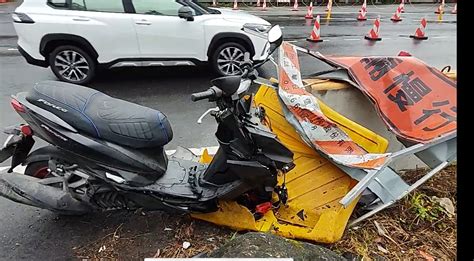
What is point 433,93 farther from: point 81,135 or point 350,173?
point 81,135

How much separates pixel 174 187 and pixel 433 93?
2.01 meters

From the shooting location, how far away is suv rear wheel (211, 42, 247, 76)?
286 inches

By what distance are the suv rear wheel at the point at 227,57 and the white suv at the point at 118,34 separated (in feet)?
0.09

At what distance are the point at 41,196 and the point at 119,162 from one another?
600mm

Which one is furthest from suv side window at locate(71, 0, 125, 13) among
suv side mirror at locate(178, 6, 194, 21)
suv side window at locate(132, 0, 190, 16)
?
suv side mirror at locate(178, 6, 194, 21)

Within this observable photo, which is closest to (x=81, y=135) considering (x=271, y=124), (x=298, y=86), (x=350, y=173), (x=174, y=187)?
(x=174, y=187)

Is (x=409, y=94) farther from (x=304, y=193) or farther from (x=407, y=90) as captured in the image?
(x=304, y=193)

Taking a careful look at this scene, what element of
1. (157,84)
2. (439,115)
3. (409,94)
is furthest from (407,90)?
(157,84)

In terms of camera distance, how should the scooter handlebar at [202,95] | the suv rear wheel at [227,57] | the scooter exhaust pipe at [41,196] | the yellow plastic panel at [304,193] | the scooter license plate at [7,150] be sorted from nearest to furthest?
the scooter handlebar at [202,95] < the scooter exhaust pipe at [41,196] < the yellow plastic panel at [304,193] < the scooter license plate at [7,150] < the suv rear wheel at [227,57]

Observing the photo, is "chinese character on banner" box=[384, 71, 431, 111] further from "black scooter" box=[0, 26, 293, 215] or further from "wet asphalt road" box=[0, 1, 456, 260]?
"wet asphalt road" box=[0, 1, 456, 260]

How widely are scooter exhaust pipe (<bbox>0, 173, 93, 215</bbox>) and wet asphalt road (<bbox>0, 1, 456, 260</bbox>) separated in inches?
10.9

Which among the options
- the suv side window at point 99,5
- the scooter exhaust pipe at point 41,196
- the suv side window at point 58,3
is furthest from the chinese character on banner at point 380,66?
the suv side window at point 58,3

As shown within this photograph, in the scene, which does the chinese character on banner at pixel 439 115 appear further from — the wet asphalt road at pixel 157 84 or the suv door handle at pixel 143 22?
the suv door handle at pixel 143 22

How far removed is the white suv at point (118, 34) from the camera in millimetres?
6734
